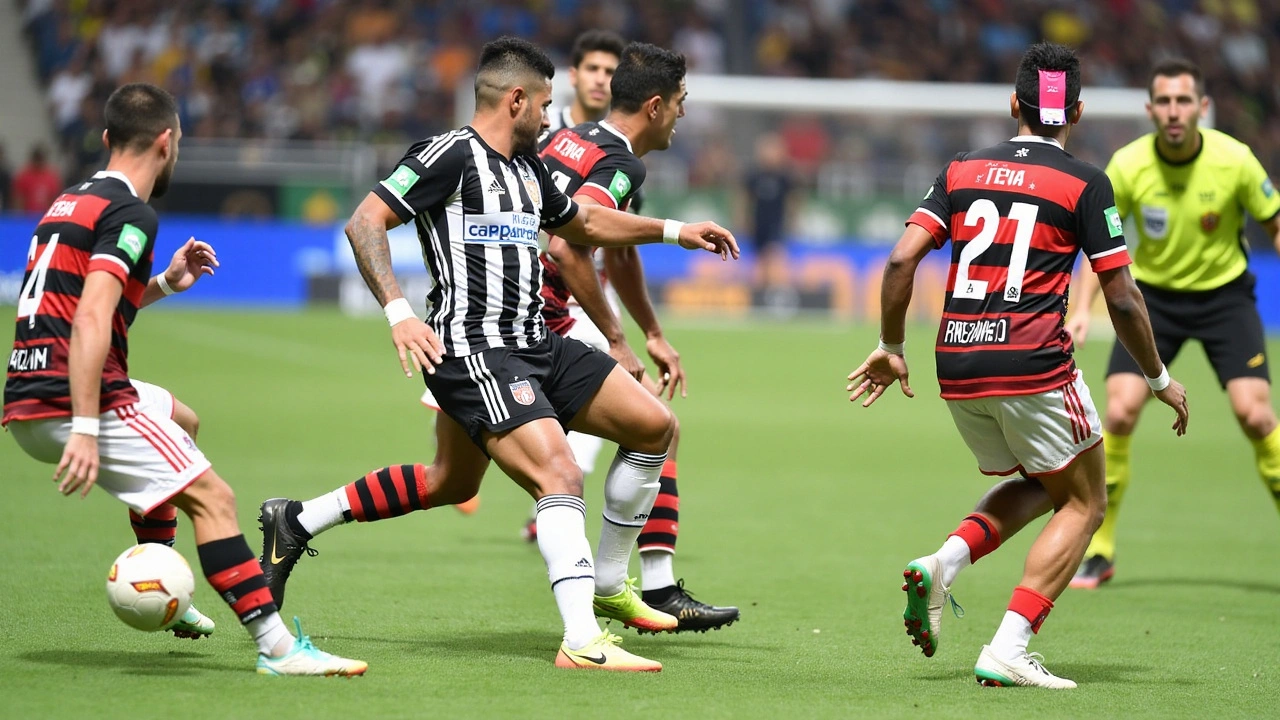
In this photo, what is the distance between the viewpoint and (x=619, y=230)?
603cm

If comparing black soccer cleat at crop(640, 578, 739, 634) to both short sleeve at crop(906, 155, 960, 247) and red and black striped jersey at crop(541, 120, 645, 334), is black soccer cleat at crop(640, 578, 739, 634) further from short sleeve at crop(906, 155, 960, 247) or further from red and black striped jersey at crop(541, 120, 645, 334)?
short sleeve at crop(906, 155, 960, 247)

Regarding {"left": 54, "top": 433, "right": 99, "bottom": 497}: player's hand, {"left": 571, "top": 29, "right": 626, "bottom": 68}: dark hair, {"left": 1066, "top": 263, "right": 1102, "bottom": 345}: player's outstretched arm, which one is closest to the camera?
{"left": 54, "top": 433, "right": 99, "bottom": 497}: player's hand

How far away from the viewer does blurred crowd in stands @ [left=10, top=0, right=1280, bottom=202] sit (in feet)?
88.7

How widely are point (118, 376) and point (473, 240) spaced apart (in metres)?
1.32

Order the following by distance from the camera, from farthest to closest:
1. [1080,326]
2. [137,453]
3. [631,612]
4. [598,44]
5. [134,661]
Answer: [598,44] → [1080,326] → [631,612] → [134,661] → [137,453]

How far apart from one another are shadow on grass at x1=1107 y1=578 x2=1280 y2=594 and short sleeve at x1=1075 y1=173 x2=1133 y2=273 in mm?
3027

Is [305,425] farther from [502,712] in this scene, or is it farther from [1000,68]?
[1000,68]

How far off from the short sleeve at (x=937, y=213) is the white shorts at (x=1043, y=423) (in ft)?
2.06

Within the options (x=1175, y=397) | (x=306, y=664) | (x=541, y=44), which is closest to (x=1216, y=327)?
(x=1175, y=397)

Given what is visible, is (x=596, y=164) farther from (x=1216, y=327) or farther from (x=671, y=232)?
(x=1216, y=327)

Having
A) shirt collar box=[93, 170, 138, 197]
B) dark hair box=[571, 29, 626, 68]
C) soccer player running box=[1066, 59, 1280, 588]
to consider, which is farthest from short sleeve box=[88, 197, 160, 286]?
soccer player running box=[1066, 59, 1280, 588]

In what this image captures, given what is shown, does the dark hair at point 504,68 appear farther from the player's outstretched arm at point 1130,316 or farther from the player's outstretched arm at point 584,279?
the player's outstretched arm at point 1130,316

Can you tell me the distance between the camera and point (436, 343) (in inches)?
207

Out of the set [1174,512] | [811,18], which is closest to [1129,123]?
[811,18]
